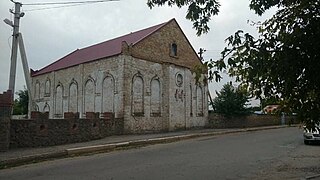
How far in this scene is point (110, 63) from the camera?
28.2m

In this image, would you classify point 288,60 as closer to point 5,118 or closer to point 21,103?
point 5,118

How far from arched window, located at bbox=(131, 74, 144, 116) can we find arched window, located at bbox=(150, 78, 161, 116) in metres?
1.16

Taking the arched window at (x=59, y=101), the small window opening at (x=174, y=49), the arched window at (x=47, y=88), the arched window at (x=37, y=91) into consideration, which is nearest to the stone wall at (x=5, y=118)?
the small window opening at (x=174, y=49)

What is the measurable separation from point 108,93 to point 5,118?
502 inches

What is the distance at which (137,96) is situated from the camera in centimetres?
2805

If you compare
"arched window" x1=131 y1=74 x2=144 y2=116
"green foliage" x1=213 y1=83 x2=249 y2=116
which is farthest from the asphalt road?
"green foliage" x1=213 y1=83 x2=249 y2=116

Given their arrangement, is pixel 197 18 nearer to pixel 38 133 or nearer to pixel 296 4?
pixel 296 4

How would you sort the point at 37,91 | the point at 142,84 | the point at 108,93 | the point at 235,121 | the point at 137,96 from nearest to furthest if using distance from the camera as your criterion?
the point at 137,96 → the point at 108,93 → the point at 142,84 → the point at 235,121 → the point at 37,91

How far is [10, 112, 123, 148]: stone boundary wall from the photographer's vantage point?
17.4 meters

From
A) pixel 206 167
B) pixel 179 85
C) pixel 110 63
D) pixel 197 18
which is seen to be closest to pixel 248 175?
pixel 206 167

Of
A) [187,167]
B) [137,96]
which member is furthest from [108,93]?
[187,167]

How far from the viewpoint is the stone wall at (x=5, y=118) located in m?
15.9

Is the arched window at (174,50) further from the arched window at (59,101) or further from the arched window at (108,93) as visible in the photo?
the arched window at (59,101)

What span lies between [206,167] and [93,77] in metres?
20.1
